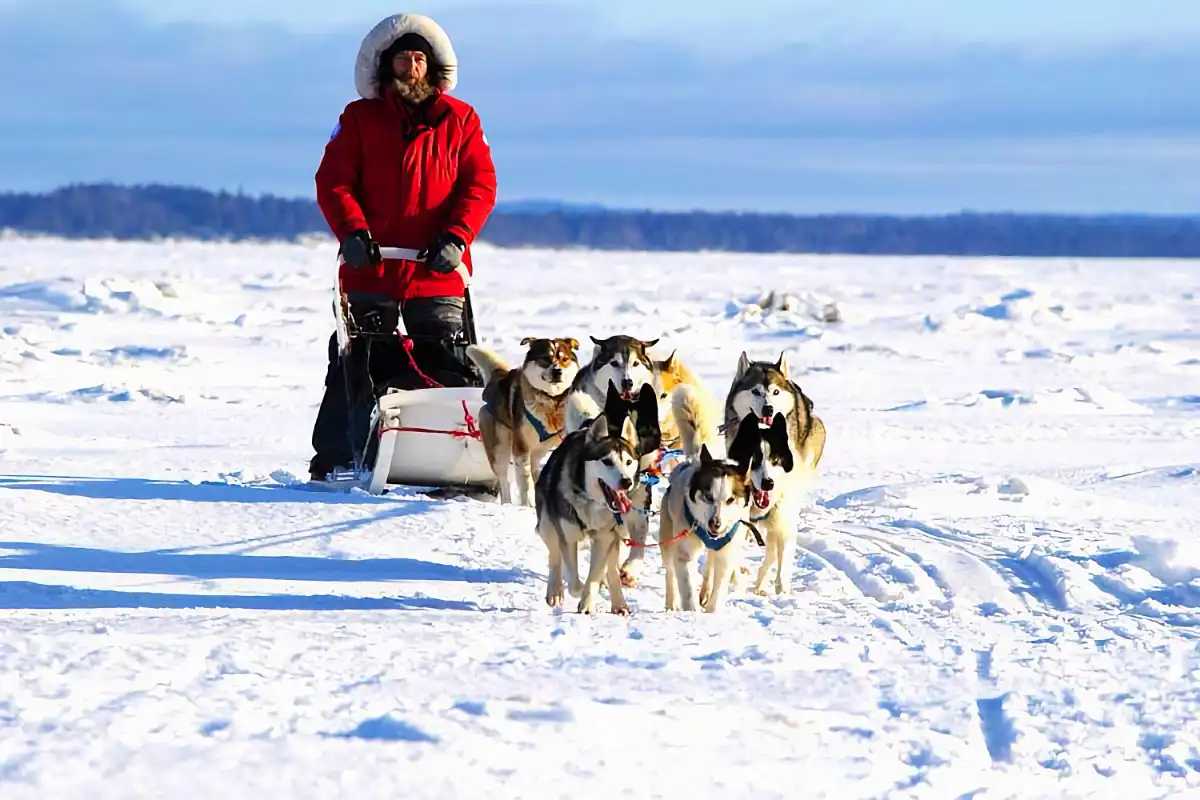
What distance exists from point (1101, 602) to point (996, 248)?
260 ft

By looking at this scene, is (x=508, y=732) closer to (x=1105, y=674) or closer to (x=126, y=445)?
(x=1105, y=674)

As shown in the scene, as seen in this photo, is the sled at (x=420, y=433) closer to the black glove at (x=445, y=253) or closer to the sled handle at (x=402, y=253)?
the sled handle at (x=402, y=253)

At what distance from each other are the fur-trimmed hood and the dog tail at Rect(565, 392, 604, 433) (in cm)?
130

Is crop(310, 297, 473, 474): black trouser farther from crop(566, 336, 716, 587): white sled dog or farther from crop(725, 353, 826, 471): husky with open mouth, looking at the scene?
crop(725, 353, 826, 471): husky with open mouth

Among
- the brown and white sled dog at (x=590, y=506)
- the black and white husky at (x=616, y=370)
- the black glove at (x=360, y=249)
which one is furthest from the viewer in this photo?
the black glove at (x=360, y=249)

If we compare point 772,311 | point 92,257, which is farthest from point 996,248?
point 772,311

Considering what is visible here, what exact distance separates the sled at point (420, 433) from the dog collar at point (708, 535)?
1603 millimetres

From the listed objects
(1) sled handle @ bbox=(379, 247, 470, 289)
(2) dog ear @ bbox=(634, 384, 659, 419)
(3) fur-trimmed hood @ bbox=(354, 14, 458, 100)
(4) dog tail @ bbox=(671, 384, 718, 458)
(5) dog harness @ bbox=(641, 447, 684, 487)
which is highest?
(3) fur-trimmed hood @ bbox=(354, 14, 458, 100)

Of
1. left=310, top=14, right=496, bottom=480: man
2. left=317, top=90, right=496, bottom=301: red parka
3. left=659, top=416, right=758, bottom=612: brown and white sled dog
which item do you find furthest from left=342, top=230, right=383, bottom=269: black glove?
left=659, top=416, right=758, bottom=612: brown and white sled dog

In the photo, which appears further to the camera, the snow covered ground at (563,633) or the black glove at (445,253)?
the black glove at (445,253)

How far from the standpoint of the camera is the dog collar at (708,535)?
4348mm

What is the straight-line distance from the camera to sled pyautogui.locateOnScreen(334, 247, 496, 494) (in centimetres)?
581

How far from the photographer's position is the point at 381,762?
112 inches

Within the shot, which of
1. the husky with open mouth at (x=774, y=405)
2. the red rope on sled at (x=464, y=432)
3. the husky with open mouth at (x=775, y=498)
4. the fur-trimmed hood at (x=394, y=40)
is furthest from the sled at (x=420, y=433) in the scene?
the husky with open mouth at (x=775, y=498)
